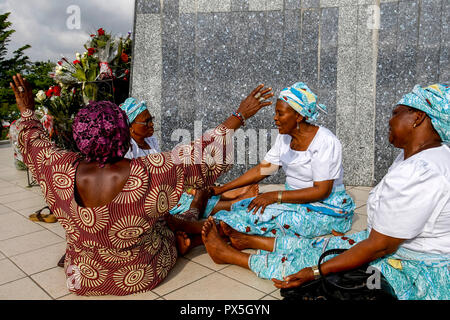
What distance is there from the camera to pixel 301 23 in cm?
590

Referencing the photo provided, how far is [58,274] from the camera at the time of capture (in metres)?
3.22

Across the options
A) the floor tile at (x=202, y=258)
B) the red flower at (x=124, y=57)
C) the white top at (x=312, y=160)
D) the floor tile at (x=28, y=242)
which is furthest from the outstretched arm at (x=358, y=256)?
the red flower at (x=124, y=57)

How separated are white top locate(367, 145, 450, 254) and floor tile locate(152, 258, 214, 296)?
1521mm

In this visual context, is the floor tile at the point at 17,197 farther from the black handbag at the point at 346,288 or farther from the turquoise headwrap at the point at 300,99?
the black handbag at the point at 346,288

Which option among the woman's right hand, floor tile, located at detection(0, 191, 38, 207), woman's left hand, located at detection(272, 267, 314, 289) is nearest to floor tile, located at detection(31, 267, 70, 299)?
woman's left hand, located at detection(272, 267, 314, 289)

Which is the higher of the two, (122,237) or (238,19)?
(238,19)

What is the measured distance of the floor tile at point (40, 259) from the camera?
3.36 m

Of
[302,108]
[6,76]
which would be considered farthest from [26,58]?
[302,108]

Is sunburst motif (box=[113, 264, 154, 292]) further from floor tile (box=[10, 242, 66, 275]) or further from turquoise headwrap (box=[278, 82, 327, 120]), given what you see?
turquoise headwrap (box=[278, 82, 327, 120])

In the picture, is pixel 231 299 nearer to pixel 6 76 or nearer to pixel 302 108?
pixel 302 108

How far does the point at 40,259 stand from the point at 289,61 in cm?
434

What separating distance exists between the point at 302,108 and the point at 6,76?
27.7 m

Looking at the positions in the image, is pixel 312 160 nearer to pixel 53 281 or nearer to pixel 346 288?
pixel 346 288
